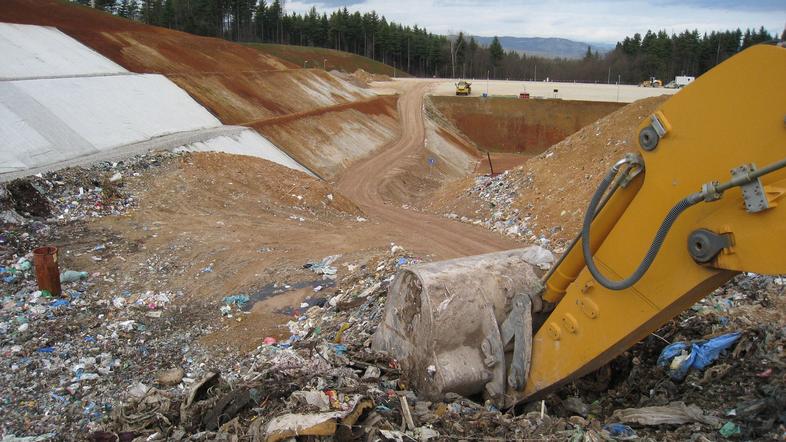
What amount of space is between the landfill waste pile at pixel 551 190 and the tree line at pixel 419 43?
65797 mm

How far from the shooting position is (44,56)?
25219mm

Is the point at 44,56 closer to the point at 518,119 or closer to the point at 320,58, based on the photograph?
the point at 518,119

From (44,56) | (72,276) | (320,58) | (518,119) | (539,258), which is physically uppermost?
(320,58)

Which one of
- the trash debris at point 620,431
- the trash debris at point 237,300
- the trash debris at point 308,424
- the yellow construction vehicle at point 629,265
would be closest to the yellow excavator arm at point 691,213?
the yellow construction vehicle at point 629,265

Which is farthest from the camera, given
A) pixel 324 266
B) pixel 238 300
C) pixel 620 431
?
pixel 324 266

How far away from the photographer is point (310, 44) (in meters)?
97.2

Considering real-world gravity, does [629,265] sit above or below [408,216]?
above

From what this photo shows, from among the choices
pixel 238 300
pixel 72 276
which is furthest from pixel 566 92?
pixel 72 276

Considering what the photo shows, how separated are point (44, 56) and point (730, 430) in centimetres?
2864

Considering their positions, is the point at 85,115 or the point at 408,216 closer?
the point at 408,216

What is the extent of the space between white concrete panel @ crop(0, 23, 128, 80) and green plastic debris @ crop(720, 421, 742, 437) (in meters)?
25.0

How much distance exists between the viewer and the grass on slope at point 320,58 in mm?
74688

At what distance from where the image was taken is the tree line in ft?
272

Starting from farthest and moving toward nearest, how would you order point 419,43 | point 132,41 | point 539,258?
point 419,43, point 132,41, point 539,258
